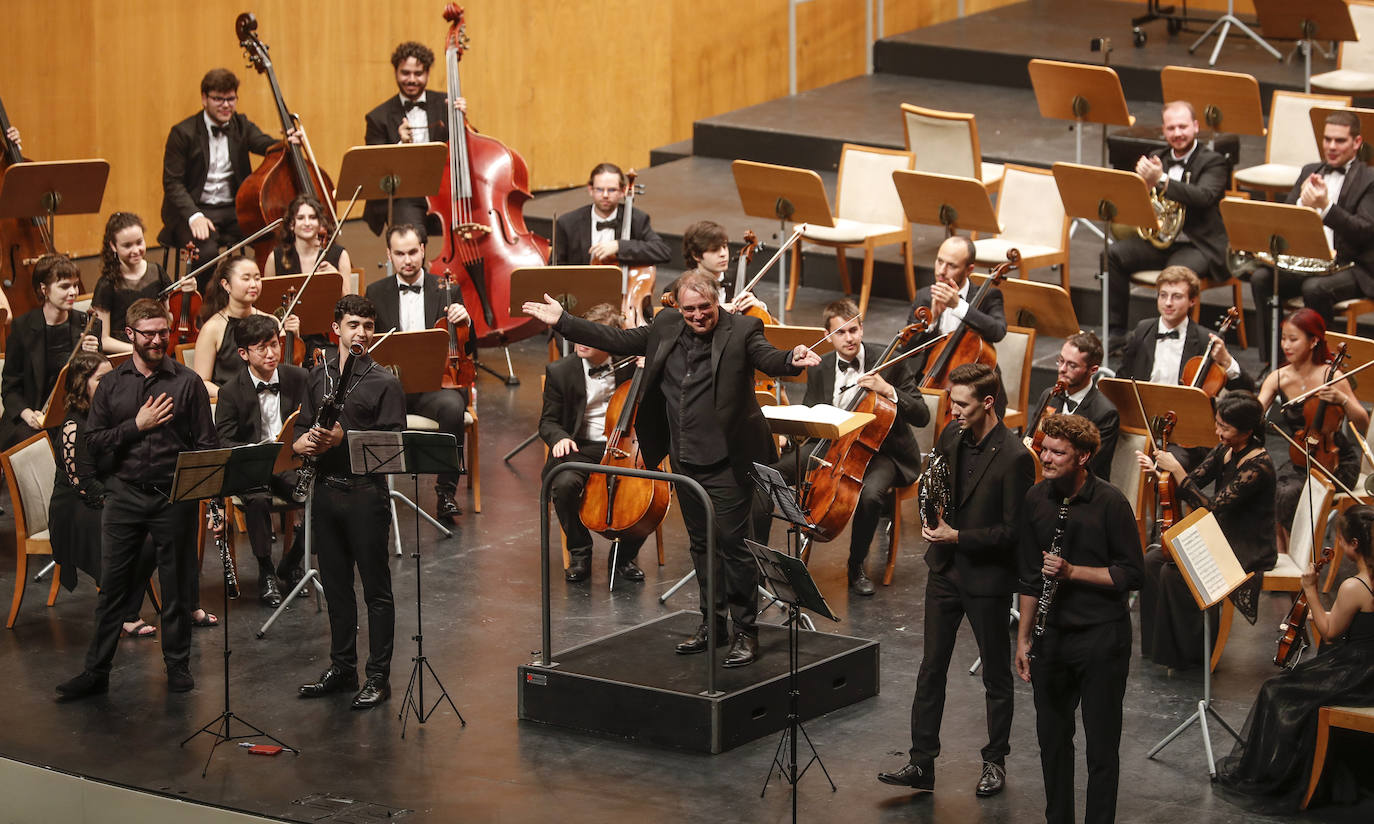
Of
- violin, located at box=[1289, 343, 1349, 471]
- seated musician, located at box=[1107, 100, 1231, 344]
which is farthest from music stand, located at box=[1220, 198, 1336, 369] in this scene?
violin, located at box=[1289, 343, 1349, 471]

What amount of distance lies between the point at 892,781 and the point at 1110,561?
101 centimetres

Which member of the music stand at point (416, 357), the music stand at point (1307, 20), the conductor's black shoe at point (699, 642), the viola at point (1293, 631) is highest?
the music stand at point (1307, 20)

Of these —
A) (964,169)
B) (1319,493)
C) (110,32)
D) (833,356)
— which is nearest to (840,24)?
(964,169)

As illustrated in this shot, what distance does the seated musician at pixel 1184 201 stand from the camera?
8.77m

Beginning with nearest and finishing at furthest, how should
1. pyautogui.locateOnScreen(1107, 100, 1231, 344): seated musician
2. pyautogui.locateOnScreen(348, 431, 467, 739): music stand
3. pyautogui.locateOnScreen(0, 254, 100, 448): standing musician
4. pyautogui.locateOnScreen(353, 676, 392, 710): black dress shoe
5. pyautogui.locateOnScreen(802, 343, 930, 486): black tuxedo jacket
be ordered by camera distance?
1. pyautogui.locateOnScreen(348, 431, 467, 739): music stand
2. pyautogui.locateOnScreen(353, 676, 392, 710): black dress shoe
3. pyautogui.locateOnScreen(802, 343, 930, 486): black tuxedo jacket
4. pyautogui.locateOnScreen(0, 254, 100, 448): standing musician
5. pyautogui.locateOnScreen(1107, 100, 1231, 344): seated musician

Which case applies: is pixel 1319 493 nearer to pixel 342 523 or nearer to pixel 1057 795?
pixel 1057 795

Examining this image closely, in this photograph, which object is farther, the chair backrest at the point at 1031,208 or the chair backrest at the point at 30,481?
the chair backrest at the point at 1031,208

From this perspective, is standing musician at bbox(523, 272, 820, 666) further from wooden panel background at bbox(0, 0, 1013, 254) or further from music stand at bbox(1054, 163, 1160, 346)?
wooden panel background at bbox(0, 0, 1013, 254)

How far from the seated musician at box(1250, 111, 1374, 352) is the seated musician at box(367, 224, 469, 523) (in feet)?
11.7

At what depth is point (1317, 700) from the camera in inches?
223

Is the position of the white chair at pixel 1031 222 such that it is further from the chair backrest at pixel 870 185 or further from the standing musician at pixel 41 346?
the standing musician at pixel 41 346

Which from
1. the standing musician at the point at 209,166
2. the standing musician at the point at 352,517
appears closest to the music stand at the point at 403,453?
the standing musician at the point at 352,517

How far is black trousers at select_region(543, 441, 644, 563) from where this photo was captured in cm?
752

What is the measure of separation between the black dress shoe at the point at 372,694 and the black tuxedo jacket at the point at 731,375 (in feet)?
3.92
